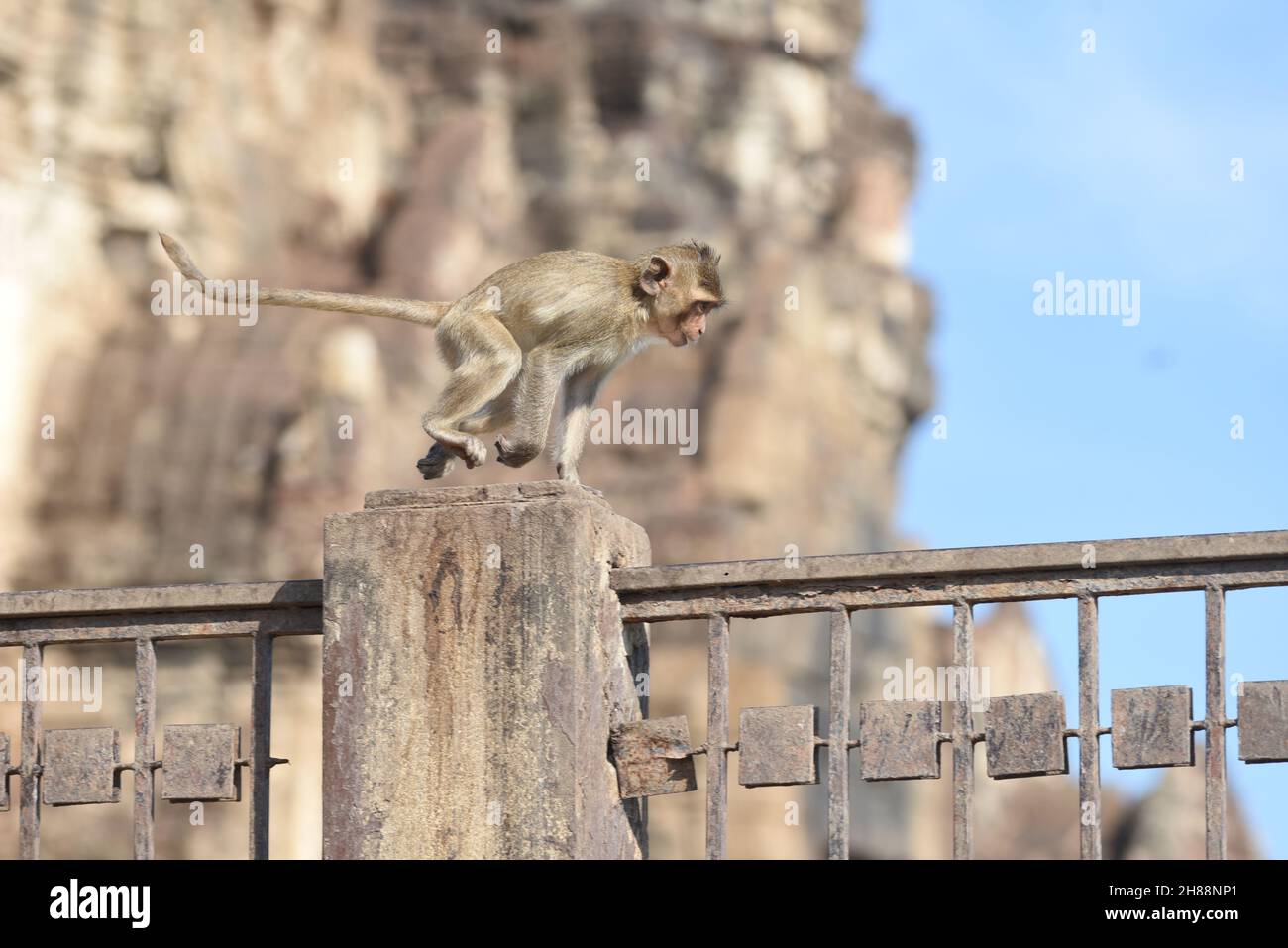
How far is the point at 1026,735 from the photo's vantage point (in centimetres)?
562

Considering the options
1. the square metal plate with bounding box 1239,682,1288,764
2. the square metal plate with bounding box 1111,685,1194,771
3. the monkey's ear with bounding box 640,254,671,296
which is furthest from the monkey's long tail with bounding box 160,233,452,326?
the square metal plate with bounding box 1239,682,1288,764

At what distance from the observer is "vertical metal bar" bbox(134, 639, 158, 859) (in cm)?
628

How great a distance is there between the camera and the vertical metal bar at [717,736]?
5957 mm

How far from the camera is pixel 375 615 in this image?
611cm

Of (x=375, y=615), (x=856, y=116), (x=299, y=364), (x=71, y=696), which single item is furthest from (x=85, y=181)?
(x=375, y=615)

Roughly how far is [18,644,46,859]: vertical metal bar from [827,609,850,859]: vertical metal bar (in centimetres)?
226

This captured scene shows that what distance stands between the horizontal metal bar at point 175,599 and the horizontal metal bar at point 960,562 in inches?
37.6

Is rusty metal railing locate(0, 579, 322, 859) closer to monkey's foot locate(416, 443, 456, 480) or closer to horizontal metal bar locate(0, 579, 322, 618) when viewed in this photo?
horizontal metal bar locate(0, 579, 322, 618)

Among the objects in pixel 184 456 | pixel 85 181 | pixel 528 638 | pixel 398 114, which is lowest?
pixel 528 638

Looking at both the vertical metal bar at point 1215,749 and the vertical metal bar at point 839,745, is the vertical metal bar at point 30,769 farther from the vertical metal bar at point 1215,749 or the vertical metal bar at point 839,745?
the vertical metal bar at point 1215,749

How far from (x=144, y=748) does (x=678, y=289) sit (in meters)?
2.77

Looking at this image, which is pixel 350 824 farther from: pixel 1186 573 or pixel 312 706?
pixel 312 706
